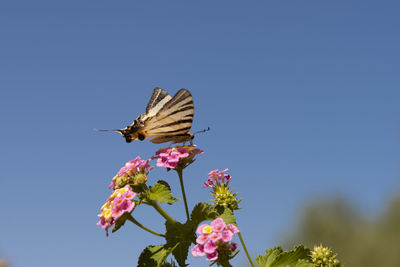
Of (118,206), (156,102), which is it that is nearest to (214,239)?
(118,206)

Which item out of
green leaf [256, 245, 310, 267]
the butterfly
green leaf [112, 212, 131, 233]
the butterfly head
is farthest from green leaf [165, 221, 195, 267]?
the butterfly head

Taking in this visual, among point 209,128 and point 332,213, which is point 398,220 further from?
point 209,128

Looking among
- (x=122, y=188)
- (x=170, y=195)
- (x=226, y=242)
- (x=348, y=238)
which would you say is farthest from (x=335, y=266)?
(x=348, y=238)

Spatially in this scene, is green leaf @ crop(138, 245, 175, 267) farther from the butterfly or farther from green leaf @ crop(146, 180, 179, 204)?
the butterfly

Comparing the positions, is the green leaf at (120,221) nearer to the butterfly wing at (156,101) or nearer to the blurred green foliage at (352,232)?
the butterfly wing at (156,101)

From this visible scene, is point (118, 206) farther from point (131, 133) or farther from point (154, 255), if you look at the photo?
point (131, 133)

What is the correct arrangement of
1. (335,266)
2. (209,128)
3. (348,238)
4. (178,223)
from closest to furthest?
(178,223)
(335,266)
(209,128)
(348,238)
